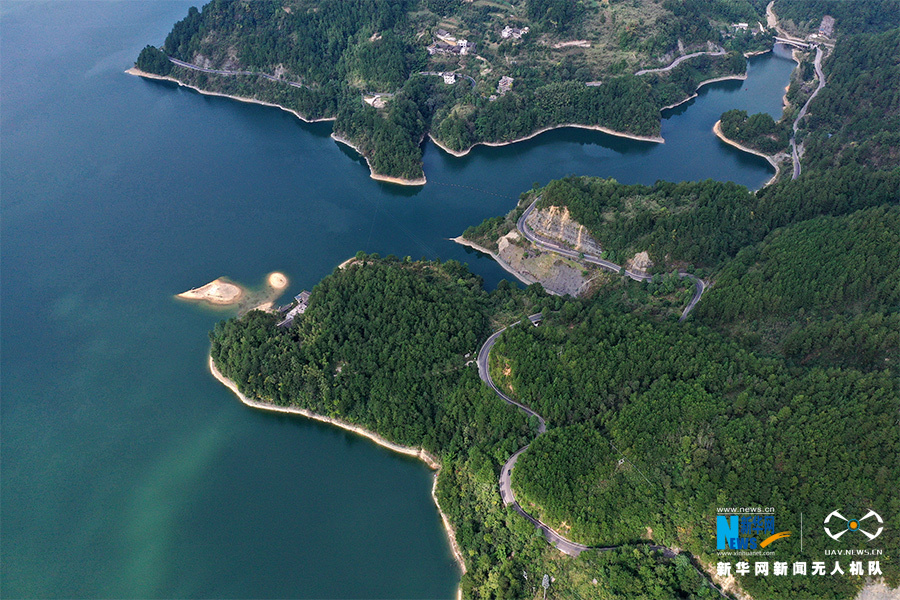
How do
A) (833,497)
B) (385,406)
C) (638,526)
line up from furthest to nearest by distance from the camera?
(385,406)
(638,526)
(833,497)

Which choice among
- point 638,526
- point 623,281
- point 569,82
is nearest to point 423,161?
point 569,82

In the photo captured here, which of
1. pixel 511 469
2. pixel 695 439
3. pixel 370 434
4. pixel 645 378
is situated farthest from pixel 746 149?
pixel 370 434

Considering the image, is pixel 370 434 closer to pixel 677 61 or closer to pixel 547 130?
pixel 547 130

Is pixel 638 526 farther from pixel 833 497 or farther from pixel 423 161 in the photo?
pixel 423 161

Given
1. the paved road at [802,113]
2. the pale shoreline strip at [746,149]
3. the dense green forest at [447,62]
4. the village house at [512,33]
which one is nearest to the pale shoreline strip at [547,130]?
the dense green forest at [447,62]

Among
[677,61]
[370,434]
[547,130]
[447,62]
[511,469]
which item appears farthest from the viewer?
[677,61]

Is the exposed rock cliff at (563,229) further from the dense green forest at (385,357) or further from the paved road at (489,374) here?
the paved road at (489,374)
